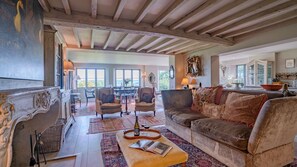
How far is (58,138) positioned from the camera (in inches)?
103

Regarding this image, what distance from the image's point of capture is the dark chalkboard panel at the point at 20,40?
1354mm

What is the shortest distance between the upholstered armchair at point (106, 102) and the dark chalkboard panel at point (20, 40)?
2.57m

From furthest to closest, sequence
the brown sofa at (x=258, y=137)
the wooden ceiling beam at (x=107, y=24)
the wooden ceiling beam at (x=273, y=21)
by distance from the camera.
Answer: the wooden ceiling beam at (x=273, y=21) < the wooden ceiling beam at (x=107, y=24) < the brown sofa at (x=258, y=137)

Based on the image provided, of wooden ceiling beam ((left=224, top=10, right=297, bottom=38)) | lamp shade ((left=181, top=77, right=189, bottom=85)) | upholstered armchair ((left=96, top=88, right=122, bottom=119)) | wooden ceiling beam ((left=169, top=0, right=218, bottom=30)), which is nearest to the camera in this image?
wooden ceiling beam ((left=169, top=0, right=218, bottom=30))

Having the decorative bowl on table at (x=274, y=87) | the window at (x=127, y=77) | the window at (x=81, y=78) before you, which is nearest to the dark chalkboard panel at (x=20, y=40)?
the decorative bowl on table at (x=274, y=87)

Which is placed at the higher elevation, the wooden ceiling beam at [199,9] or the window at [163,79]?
the wooden ceiling beam at [199,9]

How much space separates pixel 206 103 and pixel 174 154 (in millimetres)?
1807

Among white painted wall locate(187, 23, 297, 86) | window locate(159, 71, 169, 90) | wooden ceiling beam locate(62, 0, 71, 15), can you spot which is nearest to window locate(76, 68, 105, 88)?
window locate(159, 71, 169, 90)

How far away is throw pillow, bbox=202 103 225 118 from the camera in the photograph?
Result: 278 centimetres

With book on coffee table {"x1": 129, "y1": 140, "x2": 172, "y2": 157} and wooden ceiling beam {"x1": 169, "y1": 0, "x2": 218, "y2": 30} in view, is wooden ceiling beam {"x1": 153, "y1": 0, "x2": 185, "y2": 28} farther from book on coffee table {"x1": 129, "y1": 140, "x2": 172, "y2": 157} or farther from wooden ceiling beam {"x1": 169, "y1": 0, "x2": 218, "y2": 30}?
book on coffee table {"x1": 129, "y1": 140, "x2": 172, "y2": 157}

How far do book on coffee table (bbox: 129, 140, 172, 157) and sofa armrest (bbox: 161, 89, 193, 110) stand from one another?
1839 mm

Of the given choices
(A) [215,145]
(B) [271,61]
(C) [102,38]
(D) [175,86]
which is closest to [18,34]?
(A) [215,145]

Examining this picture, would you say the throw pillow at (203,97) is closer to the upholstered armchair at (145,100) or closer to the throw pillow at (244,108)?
the throw pillow at (244,108)

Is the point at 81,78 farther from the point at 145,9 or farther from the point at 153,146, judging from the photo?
the point at 153,146
